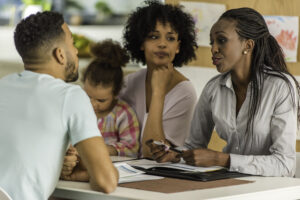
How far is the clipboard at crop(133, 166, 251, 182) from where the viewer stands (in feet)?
6.46

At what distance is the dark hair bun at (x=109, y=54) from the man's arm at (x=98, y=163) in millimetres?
1222

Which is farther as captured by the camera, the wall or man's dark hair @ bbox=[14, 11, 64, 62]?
the wall

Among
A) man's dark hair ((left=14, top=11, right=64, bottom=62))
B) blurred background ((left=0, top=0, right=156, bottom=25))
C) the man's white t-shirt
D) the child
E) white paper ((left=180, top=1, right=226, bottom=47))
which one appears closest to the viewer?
the man's white t-shirt

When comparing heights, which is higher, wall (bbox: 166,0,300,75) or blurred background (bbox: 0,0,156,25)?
wall (bbox: 166,0,300,75)

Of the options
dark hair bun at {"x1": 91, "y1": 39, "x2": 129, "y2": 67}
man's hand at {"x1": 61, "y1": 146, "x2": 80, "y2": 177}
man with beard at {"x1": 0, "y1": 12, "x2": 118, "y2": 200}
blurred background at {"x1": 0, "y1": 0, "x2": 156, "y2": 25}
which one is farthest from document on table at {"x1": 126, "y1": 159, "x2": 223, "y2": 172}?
blurred background at {"x1": 0, "y1": 0, "x2": 156, "y2": 25}

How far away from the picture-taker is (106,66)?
287 centimetres

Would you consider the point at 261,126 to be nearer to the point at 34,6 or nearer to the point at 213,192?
the point at 213,192

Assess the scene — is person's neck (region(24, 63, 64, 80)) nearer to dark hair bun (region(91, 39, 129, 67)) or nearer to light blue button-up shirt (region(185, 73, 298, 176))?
light blue button-up shirt (region(185, 73, 298, 176))

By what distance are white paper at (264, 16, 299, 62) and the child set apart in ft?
2.60

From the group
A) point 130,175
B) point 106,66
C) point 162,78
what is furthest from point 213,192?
point 106,66

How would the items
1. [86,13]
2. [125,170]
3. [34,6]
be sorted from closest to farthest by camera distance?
[125,170] → [34,6] → [86,13]

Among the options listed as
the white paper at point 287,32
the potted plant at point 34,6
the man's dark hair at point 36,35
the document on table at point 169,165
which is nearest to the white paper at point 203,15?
the white paper at point 287,32

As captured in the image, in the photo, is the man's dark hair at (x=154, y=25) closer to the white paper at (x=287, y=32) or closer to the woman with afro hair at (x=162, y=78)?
the woman with afro hair at (x=162, y=78)

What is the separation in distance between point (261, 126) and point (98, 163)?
0.82m
